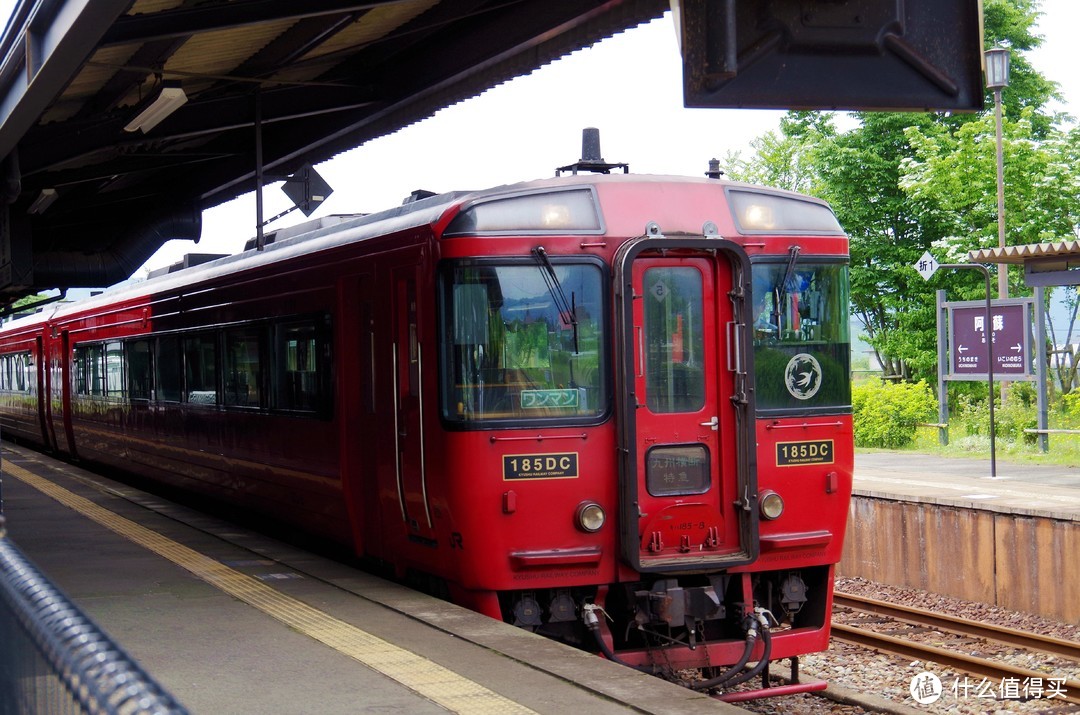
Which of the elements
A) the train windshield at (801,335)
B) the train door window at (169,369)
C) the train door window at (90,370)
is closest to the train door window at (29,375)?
the train door window at (90,370)

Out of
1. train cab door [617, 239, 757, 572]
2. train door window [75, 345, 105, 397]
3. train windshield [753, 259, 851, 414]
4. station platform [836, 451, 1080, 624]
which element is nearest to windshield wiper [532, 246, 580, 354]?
train cab door [617, 239, 757, 572]

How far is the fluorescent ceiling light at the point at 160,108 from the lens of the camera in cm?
1006

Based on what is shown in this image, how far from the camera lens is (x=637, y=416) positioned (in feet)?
24.0

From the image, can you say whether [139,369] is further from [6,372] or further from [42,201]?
[6,372]

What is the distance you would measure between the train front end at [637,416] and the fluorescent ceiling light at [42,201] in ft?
30.9

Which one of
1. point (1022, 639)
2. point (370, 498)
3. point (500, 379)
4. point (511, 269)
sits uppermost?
point (511, 269)

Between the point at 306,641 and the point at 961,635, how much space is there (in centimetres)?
622

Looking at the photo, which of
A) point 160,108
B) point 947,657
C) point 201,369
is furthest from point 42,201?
point 947,657

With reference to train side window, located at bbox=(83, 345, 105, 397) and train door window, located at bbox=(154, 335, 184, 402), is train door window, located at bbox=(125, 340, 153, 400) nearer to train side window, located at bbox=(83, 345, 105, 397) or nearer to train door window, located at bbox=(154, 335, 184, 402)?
train door window, located at bbox=(154, 335, 184, 402)

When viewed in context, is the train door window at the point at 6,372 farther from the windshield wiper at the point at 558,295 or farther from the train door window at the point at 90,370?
the windshield wiper at the point at 558,295

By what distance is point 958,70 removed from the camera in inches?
187

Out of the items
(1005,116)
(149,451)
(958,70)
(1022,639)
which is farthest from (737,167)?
(958,70)

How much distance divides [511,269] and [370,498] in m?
2.24

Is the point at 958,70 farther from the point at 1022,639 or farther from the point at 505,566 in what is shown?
the point at 1022,639
